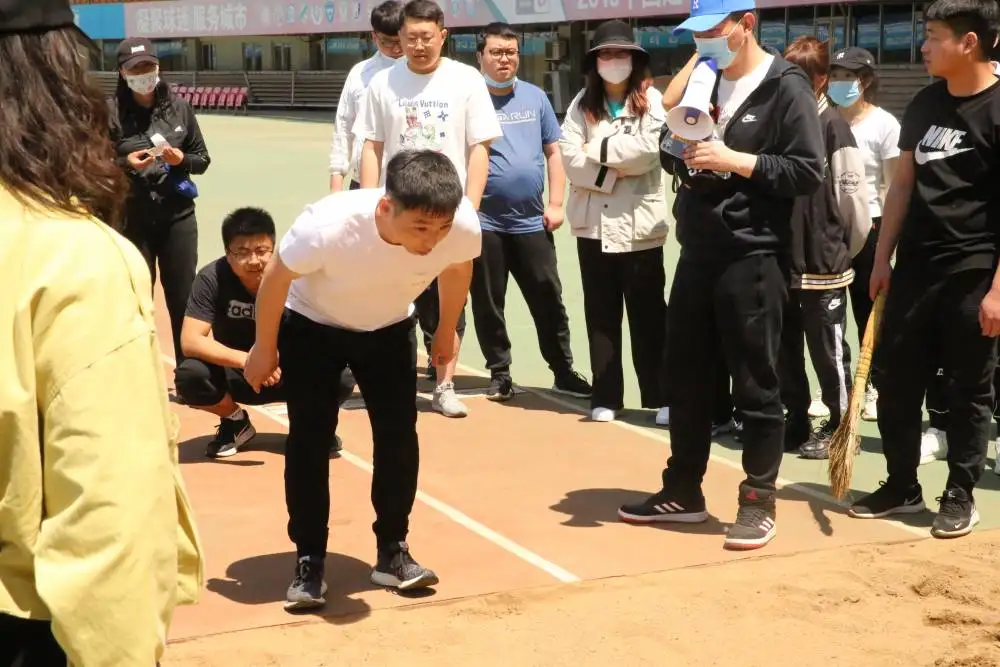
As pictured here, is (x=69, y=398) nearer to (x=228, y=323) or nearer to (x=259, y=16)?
(x=228, y=323)

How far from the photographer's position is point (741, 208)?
5547mm

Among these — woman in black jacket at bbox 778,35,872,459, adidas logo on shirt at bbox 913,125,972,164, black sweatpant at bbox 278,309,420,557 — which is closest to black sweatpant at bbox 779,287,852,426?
woman in black jacket at bbox 778,35,872,459

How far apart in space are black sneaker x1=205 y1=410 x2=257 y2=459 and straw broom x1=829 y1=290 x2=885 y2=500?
9.48 feet

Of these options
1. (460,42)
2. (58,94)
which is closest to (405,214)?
(58,94)

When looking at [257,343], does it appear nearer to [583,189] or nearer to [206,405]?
[206,405]

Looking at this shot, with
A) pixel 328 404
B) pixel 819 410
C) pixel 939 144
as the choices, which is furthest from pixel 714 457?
pixel 328 404

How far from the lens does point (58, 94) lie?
2.03 meters

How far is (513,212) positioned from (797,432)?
2.10 m

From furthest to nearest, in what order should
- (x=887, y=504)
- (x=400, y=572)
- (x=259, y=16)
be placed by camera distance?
(x=259, y=16) → (x=887, y=504) → (x=400, y=572)

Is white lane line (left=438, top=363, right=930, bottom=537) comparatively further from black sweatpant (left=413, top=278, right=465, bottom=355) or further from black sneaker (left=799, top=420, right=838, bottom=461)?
black sweatpant (left=413, top=278, right=465, bottom=355)

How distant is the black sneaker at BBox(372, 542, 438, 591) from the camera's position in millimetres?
5070

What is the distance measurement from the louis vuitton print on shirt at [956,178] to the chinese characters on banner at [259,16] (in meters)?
32.2

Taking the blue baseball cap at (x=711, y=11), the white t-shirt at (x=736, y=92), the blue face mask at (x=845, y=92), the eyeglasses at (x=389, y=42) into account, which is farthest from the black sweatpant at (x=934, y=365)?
the eyeglasses at (x=389, y=42)

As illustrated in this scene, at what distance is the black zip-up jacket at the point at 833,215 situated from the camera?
6797mm
